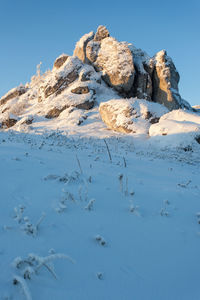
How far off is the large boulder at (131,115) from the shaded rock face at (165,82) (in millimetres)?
13868

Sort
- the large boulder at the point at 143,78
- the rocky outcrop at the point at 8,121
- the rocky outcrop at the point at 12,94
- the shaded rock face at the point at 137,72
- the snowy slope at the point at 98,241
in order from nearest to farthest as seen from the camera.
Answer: the snowy slope at the point at 98,241 < the rocky outcrop at the point at 8,121 < the shaded rock face at the point at 137,72 < the large boulder at the point at 143,78 < the rocky outcrop at the point at 12,94

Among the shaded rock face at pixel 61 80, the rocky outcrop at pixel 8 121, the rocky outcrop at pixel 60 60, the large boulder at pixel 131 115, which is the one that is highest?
the rocky outcrop at pixel 60 60

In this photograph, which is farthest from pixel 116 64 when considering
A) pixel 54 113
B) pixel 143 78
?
pixel 54 113

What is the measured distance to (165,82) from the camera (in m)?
32.8

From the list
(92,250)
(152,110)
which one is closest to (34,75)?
(152,110)

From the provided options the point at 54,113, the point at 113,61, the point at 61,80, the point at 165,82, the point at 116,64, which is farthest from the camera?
the point at 165,82

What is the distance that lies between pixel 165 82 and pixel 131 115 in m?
17.7

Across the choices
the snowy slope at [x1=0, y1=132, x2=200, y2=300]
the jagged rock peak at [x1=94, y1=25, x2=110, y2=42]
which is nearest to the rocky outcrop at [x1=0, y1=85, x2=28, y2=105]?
the jagged rock peak at [x1=94, y1=25, x2=110, y2=42]

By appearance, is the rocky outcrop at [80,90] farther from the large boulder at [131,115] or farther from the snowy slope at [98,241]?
the snowy slope at [98,241]

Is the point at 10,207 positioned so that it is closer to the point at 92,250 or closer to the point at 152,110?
the point at 92,250

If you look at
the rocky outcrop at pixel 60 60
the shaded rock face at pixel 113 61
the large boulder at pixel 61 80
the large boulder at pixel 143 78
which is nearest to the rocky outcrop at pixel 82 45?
the shaded rock face at pixel 113 61

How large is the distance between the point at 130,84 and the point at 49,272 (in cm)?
3268

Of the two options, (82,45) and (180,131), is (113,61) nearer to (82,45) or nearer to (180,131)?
(82,45)

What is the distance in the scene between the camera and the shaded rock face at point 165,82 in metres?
32.7
